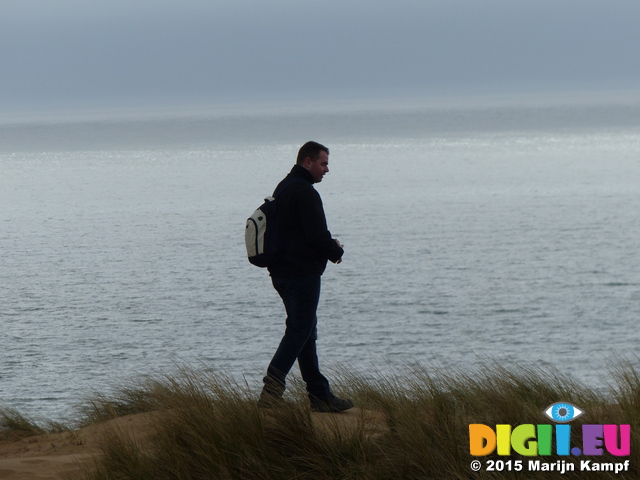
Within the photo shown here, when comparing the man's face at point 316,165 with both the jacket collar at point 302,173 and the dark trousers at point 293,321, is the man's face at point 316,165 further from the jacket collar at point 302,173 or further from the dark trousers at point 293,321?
the dark trousers at point 293,321

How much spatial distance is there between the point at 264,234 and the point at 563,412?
2.49m

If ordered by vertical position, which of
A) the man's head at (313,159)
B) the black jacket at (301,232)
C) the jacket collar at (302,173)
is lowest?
the black jacket at (301,232)

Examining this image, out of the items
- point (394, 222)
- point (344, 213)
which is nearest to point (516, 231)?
point (394, 222)

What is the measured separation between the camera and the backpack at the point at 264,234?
661cm

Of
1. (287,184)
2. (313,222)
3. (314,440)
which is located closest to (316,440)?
(314,440)

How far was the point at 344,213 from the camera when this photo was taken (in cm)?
5628

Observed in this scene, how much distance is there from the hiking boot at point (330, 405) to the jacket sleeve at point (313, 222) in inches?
47.3

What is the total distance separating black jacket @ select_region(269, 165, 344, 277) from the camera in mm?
6500

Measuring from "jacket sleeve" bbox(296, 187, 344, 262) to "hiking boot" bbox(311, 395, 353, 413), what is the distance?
1202 mm

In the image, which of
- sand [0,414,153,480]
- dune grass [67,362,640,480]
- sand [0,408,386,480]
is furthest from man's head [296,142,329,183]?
sand [0,414,153,480]

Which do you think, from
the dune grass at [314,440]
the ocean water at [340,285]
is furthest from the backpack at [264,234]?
the ocean water at [340,285]

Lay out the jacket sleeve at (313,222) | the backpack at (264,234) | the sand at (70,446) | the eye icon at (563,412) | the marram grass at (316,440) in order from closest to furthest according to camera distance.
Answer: the marram grass at (316,440), the eye icon at (563,412), the sand at (70,446), the jacket sleeve at (313,222), the backpack at (264,234)

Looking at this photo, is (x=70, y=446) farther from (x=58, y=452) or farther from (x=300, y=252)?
(x=300, y=252)

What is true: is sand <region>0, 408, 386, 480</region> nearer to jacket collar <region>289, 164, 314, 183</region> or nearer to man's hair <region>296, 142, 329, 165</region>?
jacket collar <region>289, 164, 314, 183</region>
